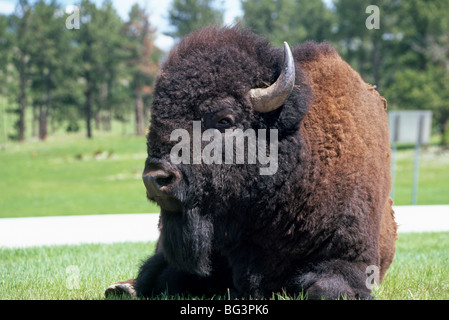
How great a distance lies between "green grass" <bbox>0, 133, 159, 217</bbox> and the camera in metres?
18.6

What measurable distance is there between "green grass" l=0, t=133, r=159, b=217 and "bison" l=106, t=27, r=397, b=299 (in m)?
13.6

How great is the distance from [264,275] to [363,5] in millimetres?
38195

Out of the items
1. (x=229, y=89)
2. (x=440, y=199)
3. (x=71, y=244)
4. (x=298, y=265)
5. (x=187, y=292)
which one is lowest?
(x=440, y=199)

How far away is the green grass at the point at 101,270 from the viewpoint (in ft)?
13.8

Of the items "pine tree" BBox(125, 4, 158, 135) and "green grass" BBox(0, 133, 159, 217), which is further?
"pine tree" BBox(125, 4, 158, 135)

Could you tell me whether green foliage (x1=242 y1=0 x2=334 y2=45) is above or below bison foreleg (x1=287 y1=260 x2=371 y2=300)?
above

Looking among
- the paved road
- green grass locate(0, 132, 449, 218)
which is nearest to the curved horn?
the paved road

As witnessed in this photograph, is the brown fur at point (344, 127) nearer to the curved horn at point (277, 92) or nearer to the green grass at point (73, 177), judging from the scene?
the curved horn at point (277, 92)

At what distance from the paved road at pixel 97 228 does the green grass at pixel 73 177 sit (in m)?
6.21

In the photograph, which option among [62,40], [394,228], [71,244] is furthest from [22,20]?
[394,228]

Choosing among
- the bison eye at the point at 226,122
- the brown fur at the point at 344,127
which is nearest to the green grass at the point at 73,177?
the brown fur at the point at 344,127

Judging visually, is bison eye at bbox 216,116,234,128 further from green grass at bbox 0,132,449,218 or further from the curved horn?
green grass at bbox 0,132,449,218

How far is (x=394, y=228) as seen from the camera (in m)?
5.03
